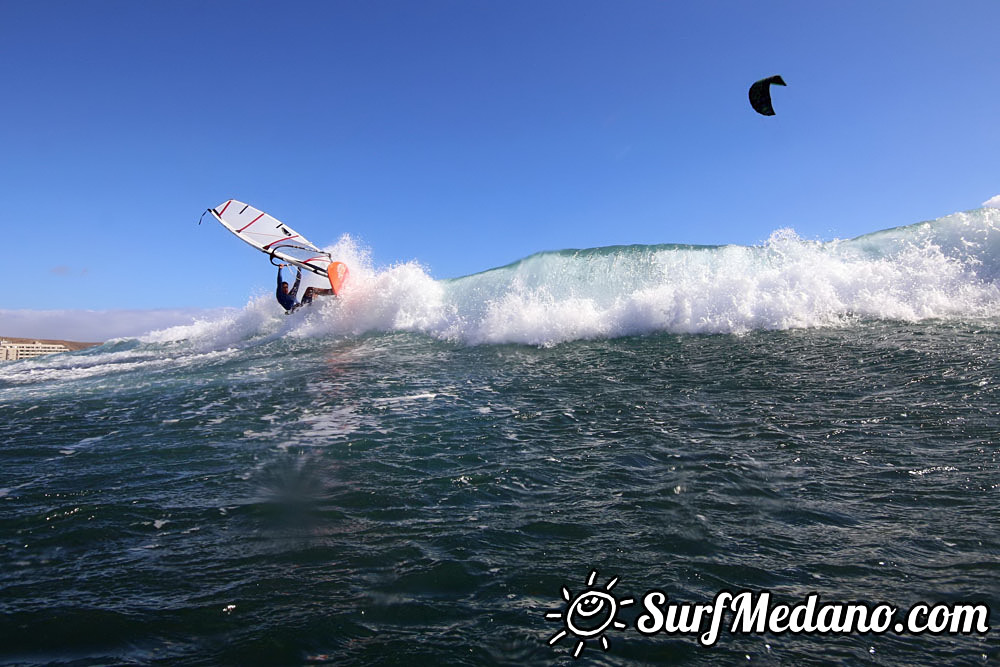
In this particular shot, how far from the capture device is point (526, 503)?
335 centimetres

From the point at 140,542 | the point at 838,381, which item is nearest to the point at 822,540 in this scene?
the point at 140,542

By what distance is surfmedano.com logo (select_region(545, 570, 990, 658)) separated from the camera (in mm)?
2037

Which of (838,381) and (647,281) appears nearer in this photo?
(838,381)

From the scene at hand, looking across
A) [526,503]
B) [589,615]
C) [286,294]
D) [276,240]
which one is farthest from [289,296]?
[589,615]

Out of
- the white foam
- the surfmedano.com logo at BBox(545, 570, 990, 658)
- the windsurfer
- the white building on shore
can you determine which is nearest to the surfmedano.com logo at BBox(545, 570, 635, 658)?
the surfmedano.com logo at BBox(545, 570, 990, 658)

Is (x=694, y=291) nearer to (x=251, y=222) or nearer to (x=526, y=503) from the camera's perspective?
(x=526, y=503)

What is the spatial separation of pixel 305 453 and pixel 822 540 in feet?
12.5

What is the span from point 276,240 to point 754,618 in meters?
14.7

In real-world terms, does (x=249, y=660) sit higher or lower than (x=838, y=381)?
lower

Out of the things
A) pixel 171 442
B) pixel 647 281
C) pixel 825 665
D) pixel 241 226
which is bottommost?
pixel 825 665

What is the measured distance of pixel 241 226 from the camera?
14445mm

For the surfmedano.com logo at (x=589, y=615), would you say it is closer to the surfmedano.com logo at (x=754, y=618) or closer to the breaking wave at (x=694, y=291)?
the surfmedano.com logo at (x=754, y=618)

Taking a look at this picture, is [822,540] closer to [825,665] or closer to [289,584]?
[825,665]

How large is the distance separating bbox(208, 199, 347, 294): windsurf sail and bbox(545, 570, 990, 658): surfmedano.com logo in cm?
1394
